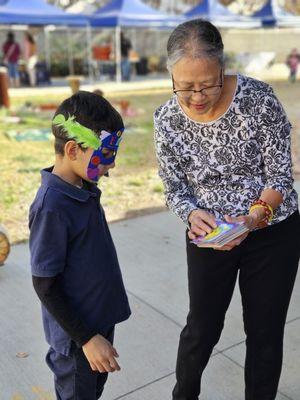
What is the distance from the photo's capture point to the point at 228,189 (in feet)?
6.37

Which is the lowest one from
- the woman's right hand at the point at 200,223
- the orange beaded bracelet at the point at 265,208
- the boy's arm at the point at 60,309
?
the boy's arm at the point at 60,309

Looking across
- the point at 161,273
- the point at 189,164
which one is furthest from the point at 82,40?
the point at 189,164

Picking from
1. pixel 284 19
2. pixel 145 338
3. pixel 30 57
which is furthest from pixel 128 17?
pixel 145 338

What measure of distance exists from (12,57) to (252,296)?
60.1 feet

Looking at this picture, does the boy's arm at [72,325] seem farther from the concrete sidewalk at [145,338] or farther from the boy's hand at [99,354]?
the concrete sidewalk at [145,338]

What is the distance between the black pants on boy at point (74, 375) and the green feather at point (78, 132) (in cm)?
72

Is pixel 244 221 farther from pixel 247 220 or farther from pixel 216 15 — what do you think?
pixel 216 15

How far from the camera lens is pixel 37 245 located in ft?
5.27

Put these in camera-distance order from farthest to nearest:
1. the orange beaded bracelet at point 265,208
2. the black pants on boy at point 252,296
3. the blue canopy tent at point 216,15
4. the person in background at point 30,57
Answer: the blue canopy tent at point 216,15, the person in background at point 30,57, the black pants on boy at point 252,296, the orange beaded bracelet at point 265,208

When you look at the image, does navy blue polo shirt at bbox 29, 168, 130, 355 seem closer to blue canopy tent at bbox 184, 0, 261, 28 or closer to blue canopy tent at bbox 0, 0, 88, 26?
blue canopy tent at bbox 0, 0, 88, 26

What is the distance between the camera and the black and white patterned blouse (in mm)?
1857

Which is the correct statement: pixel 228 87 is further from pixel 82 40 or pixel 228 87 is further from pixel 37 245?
pixel 82 40

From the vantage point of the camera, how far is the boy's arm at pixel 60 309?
1.61 metres

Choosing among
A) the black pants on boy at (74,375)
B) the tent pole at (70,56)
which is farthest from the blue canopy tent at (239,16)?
the black pants on boy at (74,375)
